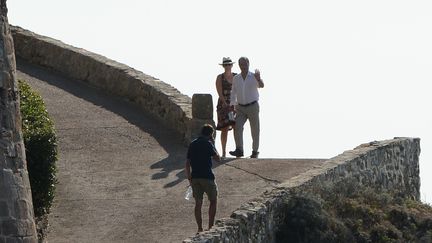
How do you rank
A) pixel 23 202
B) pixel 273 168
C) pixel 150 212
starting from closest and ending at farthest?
pixel 23 202, pixel 150 212, pixel 273 168

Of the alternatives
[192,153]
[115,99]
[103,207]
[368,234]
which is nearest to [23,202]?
[192,153]

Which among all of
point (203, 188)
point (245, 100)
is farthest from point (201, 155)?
point (245, 100)

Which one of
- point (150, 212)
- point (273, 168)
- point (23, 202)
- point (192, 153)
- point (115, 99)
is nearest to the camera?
point (23, 202)

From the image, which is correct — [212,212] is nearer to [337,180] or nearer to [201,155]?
[201,155]

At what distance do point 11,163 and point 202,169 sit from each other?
375 centimetres

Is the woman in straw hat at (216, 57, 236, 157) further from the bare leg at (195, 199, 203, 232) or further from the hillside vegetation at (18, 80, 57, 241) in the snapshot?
the bare leg at (195, 199, 203, 232)

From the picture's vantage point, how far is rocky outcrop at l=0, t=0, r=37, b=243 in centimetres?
1777

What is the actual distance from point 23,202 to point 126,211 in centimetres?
490

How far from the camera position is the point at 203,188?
21344 millimetres

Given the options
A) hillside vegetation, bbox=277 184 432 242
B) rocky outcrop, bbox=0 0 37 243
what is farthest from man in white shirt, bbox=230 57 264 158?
rocky outcrop, bbox=0 0 37 243

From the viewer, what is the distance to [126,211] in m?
22.8

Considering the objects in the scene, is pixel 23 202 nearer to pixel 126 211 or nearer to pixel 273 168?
pixel 126 211

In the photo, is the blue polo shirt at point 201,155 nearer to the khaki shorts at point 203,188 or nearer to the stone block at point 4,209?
the khaki shorts at point 203,188

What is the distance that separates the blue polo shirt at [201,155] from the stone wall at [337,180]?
0.64 meters
